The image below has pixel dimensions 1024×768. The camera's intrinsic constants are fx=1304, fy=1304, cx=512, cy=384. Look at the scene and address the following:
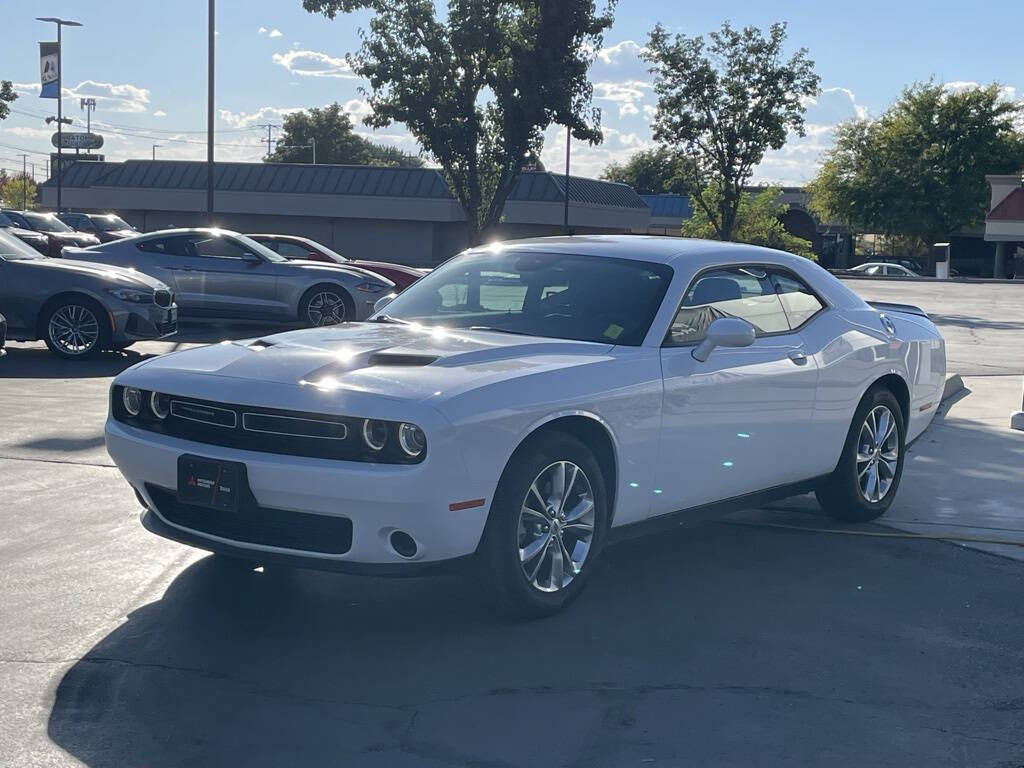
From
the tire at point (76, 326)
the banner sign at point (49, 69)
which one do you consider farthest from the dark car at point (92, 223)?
the tire at point (76, 326)

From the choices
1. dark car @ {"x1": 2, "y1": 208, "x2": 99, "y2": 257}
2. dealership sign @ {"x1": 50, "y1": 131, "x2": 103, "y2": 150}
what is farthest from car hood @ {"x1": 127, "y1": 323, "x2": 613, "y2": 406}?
dealership sign @ {"x1": 50, "y1": 131, "x2": 103, "y2": 150}

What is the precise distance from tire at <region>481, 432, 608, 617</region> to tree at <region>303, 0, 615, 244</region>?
28.8 metres

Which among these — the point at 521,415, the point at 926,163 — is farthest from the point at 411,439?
the point at 926,163

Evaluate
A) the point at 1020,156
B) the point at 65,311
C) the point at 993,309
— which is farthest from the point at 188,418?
the point at 1020,156

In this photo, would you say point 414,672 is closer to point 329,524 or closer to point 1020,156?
point 329,524

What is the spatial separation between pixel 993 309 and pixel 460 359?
28.3 meters

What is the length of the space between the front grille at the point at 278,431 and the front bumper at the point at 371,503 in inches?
1.7

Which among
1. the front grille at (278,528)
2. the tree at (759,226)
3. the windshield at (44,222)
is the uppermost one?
the tree at (759,226)

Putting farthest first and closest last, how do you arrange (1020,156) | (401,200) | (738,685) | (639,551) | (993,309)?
1. (1020,156)
2. (401,200)
3. (993,309)
4. (639,551)
5. (738,685)

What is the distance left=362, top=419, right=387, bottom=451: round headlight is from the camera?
4777 millimetres

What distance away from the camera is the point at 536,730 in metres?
4.11

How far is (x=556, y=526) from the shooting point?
5266mm

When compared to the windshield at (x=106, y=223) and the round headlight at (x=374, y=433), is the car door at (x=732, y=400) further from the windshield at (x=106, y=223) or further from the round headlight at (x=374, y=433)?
the windshield at (x=106, y=223)

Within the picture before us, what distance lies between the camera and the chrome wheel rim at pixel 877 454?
7.25 m
